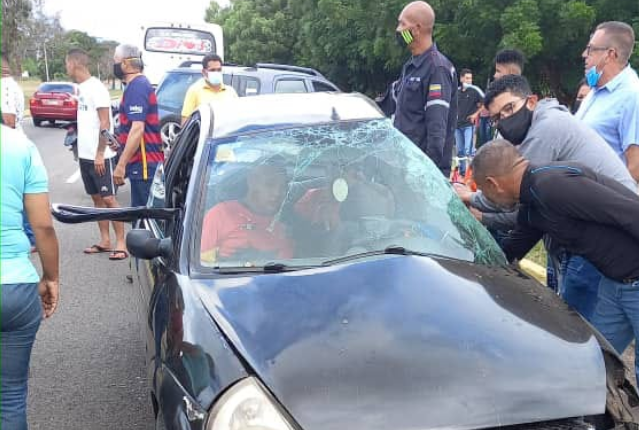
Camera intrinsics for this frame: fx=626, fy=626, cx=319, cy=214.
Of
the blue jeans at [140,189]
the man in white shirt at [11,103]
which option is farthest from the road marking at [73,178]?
the blue jeans at [140,189]

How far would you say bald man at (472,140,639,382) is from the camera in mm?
2691

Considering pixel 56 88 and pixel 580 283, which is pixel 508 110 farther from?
pixel 56 88

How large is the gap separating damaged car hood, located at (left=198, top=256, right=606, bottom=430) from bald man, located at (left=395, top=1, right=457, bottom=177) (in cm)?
235

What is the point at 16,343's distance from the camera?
262 centimetres

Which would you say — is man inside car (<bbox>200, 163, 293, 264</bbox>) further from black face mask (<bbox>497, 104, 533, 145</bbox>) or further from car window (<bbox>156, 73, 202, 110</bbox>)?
car window (<bbox>156, 73, 202, 110</bbox>)

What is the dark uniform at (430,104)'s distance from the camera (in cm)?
468

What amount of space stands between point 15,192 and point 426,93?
3.15 m

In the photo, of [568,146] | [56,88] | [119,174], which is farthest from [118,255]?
[56,88]

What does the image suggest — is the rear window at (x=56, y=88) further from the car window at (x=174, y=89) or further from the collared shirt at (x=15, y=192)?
the collared shirt at (x=15, y=192)

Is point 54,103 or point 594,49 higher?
point 594,49

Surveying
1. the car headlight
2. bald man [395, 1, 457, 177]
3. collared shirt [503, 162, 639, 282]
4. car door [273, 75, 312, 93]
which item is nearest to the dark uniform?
bald man [395, 1, 457, 177]

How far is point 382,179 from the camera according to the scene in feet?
9.91

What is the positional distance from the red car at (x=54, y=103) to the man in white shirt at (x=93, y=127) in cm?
1763

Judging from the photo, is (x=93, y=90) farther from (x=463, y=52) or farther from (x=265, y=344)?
(x=463, y=52)
